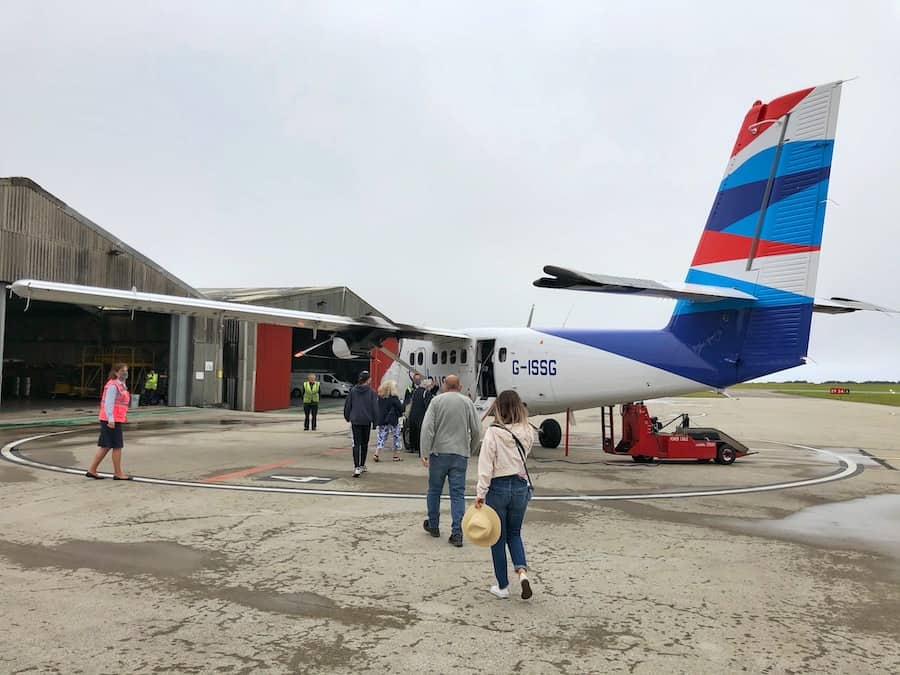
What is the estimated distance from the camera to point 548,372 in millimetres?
13922

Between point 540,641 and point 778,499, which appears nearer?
point 540,641

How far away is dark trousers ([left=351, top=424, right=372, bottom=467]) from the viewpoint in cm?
1035

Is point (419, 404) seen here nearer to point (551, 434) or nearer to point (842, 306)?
point (551, 434)

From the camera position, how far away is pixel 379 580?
17.5 ft

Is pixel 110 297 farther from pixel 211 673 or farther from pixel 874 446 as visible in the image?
pixel 874 446

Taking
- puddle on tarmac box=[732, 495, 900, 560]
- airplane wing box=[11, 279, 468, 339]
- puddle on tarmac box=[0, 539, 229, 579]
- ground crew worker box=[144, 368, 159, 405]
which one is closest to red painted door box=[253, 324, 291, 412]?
ground crew worker box=[144, 368, 159, 405]

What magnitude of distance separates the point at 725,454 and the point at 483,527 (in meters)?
10.1

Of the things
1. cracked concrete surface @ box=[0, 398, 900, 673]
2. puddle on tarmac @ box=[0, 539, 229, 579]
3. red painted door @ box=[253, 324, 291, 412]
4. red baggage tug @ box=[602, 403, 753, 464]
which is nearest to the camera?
→ cracked concrete surface @ box=[0, 398, 900, 673]

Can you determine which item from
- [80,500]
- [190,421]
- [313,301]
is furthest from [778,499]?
[313,301]

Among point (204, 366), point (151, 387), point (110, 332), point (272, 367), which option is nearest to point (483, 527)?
point (204, 366)

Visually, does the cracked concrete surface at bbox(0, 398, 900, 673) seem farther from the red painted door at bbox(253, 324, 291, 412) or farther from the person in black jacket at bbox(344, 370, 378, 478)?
the red painted door at bbox(253, 324, 291, 412)

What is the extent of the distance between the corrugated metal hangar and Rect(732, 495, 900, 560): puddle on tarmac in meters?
21.2

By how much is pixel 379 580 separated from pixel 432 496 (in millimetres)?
1593

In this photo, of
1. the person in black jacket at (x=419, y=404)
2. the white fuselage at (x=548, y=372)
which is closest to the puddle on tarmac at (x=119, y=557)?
the person in black jacket at (x=419, y=404)
